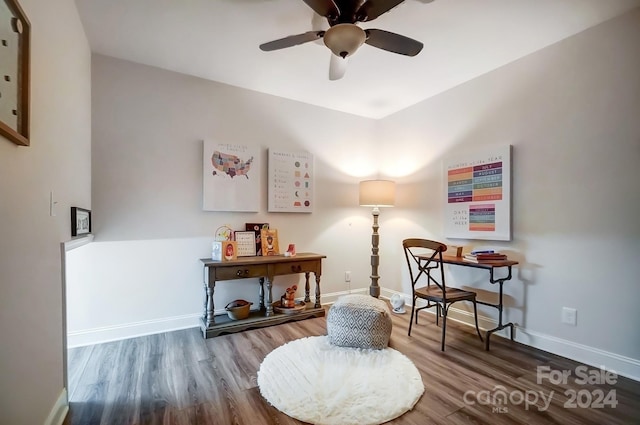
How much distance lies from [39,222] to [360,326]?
2067 mm

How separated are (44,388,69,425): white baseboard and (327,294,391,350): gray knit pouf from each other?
5.55ft

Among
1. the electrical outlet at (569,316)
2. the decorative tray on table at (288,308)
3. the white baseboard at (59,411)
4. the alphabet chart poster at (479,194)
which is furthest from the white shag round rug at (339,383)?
the alphabet chart poster at (479,194)

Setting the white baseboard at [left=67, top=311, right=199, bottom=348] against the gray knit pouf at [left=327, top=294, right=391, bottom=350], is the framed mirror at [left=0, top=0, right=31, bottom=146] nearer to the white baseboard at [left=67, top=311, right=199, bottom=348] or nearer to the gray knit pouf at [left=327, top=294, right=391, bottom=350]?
the white baseboard at [left=67, top=311, right=199, bottom=348]

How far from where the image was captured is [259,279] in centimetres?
324

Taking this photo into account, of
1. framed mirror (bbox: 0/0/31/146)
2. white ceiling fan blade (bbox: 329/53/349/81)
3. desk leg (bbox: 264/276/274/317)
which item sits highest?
white ceiling fan blade (bbox: 329/53/349/81)

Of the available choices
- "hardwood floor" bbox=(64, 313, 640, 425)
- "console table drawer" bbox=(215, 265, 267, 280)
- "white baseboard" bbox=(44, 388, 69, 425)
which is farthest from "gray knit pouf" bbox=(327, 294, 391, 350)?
"white baseboard" bbox=(44, 388, 69, 425)

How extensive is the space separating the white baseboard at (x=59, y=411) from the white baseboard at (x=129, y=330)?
980 mm

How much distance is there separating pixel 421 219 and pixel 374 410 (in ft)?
7.66

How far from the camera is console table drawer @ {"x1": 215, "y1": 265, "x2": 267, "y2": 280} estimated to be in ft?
8.93

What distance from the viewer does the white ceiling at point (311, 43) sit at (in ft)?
6.58

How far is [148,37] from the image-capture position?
7.72 feet

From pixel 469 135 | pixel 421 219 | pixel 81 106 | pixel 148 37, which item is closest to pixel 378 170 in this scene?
pixel 421 219

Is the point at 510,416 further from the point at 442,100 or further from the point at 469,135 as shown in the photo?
the point at 442,100

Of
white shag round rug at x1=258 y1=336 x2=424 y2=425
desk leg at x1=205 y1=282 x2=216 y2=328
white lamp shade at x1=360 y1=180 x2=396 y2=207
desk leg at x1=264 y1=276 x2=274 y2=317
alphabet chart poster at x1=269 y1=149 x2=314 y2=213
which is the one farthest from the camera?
white lamp shade at x1=360 y1=180 x2=396 y2=207
